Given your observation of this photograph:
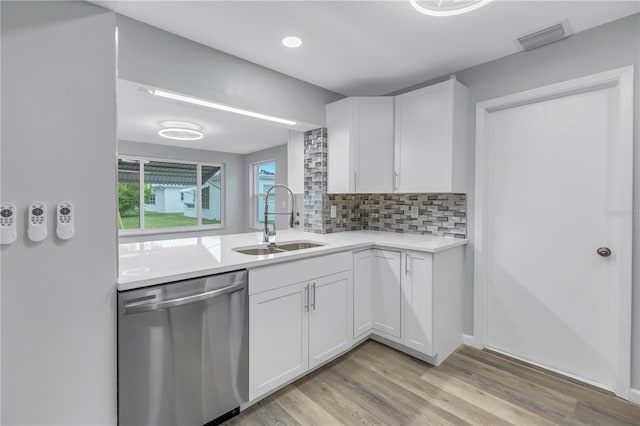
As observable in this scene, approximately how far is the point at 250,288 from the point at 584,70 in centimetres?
266

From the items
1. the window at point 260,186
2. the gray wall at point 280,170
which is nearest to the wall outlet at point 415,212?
the gray wall at point 280,170

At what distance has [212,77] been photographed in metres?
2.20

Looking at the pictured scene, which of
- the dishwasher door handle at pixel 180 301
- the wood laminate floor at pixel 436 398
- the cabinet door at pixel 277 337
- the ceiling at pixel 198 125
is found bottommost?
the wood laminate floor at pixel 436 398

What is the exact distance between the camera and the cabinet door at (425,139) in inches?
97.4

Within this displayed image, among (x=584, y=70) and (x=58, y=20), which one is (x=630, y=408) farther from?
(x=58, y=20)

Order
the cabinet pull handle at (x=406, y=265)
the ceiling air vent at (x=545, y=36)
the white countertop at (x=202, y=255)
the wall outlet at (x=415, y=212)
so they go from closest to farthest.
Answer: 1. the white countertop at (x=202, y=255)
2. the ceiling air vent at (x=545, y=36)
3. the cabinet pull handle at (x=406, y=265)
4. the wall outlet at (x=415, y=212)

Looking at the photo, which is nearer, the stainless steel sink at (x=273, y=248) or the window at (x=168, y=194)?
the stainless steel sink at (x=273, y=248)

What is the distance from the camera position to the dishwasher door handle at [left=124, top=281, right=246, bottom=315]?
1364 millimetres

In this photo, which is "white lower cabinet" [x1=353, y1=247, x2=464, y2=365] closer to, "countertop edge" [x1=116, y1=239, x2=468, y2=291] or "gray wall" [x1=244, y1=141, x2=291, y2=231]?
"countertop edge" [x1=116, y1=239, x2=468, y2=291]

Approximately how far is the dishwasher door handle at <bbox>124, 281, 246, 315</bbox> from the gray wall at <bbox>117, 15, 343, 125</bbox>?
4.54 feet

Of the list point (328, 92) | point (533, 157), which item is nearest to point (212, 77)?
point (328, 92)

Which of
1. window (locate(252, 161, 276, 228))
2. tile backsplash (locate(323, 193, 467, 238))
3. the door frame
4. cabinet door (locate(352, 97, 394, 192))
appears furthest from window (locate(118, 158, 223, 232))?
the door frame

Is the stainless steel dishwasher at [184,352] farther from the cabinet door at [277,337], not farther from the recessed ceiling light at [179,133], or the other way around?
the recessed ceiling light at [179,133]

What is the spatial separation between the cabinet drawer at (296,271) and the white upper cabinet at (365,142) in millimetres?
854
